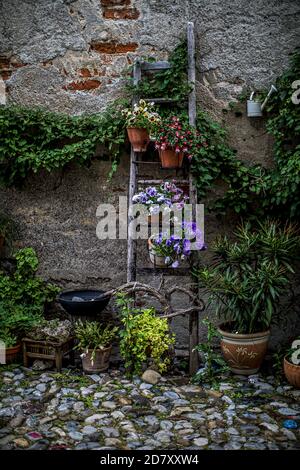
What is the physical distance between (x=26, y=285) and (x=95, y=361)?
3.34ft

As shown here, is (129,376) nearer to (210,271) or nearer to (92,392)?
(92,392)

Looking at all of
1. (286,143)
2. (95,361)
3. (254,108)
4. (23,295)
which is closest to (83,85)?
(254,108)

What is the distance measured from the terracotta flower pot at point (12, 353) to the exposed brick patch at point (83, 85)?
2.32m

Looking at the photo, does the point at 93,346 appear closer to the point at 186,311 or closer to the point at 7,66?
the point at 186,311

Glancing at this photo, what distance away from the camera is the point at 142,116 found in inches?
167

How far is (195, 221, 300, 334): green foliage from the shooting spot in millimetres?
4016

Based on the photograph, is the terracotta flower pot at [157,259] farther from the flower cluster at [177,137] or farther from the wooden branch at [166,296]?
the flower cluster at [177,137]

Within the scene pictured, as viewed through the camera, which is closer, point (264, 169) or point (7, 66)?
point (264, 169)

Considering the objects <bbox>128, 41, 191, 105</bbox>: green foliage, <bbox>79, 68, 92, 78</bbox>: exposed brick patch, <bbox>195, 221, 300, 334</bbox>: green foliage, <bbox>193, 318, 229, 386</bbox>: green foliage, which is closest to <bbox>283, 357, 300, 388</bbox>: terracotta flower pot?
<bbox>195, 221, 300, 334</bbox>: green foliage

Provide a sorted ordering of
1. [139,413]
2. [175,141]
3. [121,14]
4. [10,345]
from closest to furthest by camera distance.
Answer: [139,413], [175,141], [10,345], [121,14]

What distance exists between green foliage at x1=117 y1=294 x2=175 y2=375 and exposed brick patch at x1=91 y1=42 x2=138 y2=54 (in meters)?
2.18

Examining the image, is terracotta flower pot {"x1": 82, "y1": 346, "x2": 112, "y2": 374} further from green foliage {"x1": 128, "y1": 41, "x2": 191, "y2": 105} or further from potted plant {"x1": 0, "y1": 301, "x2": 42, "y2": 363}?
green foliage {"x1": 128, "y1": 41, "x2": 191, "y2": 105}

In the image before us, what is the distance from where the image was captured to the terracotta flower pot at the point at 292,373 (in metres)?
3.82

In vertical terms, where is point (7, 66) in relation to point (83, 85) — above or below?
above
